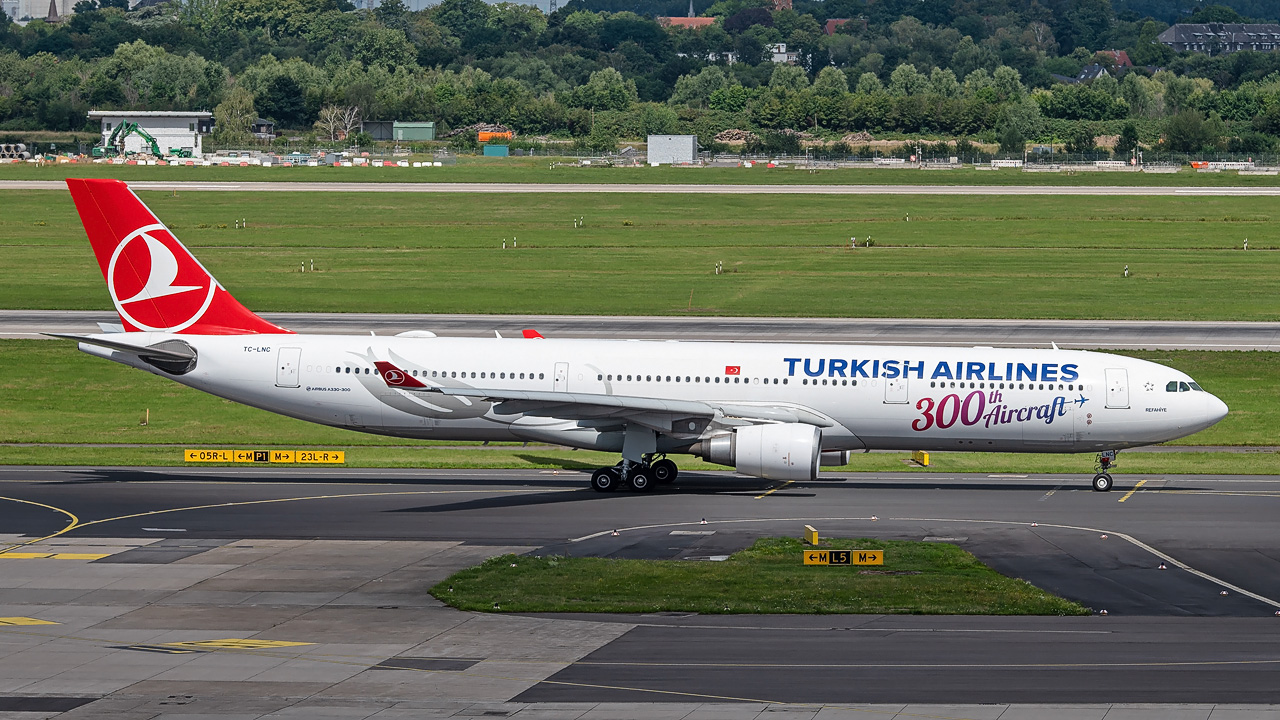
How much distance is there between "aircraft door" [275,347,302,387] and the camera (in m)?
46.7

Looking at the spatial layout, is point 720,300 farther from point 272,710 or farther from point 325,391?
point 272,710

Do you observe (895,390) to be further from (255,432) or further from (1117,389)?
(255,432)

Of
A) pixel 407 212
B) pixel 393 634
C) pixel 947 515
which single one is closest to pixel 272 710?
pixel 393 634

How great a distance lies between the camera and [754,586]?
108 ft

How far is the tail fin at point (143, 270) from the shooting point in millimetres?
47156

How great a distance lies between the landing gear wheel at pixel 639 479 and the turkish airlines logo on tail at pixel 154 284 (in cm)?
1470

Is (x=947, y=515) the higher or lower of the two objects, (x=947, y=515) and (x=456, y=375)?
the lower

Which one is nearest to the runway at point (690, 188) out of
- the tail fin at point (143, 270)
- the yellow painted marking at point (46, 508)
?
the tail fin at point (143, 270)

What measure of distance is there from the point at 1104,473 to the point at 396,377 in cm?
2171

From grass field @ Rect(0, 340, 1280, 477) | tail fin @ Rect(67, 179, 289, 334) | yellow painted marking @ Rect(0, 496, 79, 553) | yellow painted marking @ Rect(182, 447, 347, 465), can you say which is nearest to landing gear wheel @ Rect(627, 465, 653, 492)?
grass field @ Rect(0, 340, 1280, 477)

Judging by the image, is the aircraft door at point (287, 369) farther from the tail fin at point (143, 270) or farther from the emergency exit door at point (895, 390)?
the emergency exit door at point (895, 390)

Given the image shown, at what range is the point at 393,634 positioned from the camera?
29.0m

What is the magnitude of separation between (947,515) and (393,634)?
1811 cm

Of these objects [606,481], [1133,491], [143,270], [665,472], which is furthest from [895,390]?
[143,270]
